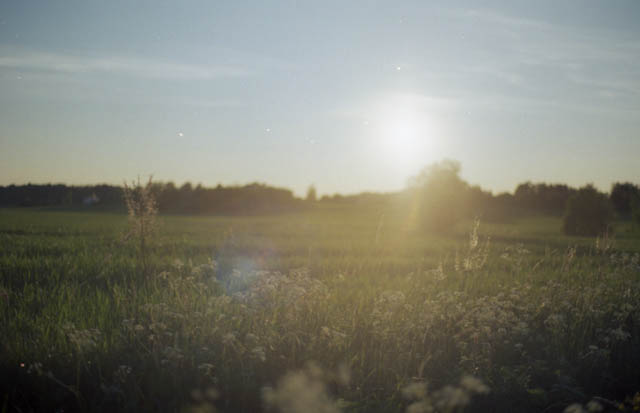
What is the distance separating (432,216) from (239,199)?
3787 centimetres

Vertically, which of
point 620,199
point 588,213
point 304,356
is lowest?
point 304,356

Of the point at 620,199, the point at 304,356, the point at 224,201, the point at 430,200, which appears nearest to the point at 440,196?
the point at 430,200

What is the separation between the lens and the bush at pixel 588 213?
29.9 meters

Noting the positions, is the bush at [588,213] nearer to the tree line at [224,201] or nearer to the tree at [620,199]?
the tree at [620,199]

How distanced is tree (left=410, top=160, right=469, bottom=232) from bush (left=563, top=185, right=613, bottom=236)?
7.87 m

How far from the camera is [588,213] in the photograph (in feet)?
98.2

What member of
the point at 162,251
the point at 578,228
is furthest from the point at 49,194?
the point at 578,228

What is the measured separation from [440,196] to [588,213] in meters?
10.9

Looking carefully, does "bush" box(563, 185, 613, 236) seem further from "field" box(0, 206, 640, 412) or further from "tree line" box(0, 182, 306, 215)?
"tree line" box(0, 182, 306, 215)

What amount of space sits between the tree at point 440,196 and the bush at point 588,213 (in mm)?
7867

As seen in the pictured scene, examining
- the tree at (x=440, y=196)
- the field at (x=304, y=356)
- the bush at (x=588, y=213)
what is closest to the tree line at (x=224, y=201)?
the tree at (x=440, y=196)

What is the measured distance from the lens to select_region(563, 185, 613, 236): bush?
29.9m

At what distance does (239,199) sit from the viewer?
202 ft

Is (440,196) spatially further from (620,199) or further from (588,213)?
(620,199)
